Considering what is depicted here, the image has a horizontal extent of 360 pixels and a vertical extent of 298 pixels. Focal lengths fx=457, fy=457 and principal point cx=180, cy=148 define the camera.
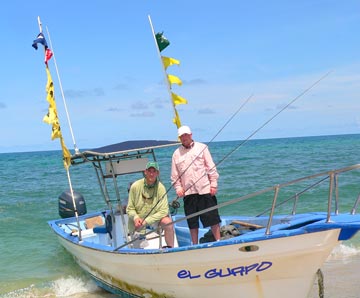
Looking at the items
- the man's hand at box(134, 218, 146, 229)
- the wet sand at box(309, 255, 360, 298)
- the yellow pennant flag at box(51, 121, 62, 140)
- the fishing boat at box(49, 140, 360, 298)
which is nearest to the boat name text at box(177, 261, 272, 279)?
the fishing boat at box(49, 140, 360, 298)

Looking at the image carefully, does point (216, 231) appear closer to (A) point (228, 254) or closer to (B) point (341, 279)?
(A) point (228, 254)

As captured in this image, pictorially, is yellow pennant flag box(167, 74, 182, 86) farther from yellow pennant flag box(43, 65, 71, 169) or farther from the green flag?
yellow pennant flag box(43, 65, 71, 169)

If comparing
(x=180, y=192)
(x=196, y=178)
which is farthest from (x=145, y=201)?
(x=196, y=178)

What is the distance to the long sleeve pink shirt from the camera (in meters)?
6.48

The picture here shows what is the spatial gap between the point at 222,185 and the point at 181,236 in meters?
13.9

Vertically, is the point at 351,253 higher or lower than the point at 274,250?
lower

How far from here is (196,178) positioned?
255 inches

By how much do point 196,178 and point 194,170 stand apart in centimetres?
12

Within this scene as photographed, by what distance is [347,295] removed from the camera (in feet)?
22.6

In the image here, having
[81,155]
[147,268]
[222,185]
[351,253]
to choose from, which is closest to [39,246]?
[81,155]

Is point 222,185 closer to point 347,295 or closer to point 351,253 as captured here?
point 351,253

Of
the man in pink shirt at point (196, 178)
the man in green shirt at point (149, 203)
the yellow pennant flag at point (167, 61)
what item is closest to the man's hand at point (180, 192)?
the man in pink shirt at point (196, 178)

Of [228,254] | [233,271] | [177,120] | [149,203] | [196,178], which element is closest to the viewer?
[228,254]

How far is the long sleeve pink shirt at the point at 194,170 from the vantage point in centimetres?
648
